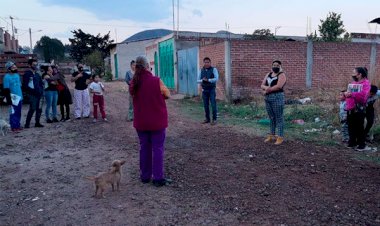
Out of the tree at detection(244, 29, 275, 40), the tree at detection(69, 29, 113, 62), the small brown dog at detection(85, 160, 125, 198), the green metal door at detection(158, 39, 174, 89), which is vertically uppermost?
the tree at detection(69, 29, 113, 62)

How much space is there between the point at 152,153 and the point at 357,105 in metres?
3.82

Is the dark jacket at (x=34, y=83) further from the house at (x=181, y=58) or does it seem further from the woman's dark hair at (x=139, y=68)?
the house at (x=181, y=58)

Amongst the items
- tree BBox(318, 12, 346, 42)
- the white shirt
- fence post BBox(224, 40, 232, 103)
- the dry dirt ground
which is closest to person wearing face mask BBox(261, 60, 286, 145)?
the dry dirt ground

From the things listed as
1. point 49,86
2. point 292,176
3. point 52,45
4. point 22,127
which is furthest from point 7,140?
point 52,45

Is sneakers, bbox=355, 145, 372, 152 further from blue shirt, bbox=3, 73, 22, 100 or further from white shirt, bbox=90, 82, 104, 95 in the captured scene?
blue shirt, bbox=3, 73, 22, 100

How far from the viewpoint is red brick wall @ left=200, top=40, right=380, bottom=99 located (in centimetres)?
1338

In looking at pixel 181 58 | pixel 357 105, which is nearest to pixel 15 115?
pixel 357 105

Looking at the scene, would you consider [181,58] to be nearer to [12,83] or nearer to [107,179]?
[12,83]

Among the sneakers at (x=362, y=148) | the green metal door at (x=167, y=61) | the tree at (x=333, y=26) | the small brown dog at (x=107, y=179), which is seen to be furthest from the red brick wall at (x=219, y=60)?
the tree at (x=333, y=26)

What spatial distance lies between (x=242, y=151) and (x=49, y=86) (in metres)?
5.93

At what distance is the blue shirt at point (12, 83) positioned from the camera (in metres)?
8.28

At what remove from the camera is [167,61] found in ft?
67.7

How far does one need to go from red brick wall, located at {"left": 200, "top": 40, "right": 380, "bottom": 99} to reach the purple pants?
895 cm

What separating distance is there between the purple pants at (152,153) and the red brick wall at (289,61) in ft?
29.3
